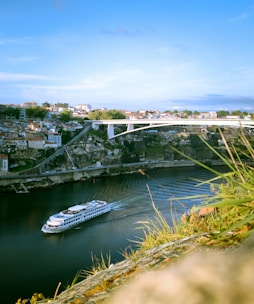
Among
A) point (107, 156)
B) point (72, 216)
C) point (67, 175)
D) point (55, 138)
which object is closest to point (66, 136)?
point (55, 138)

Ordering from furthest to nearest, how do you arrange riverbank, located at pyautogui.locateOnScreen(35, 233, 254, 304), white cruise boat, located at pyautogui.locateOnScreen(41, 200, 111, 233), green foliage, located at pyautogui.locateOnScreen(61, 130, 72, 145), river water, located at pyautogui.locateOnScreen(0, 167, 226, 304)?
green foliage, located at pyautogui.locateOnScreen(61, 130, 72, 145), white cruise boat, located at pyautogui.locateOnScreen(41, 200, 111, 233), river water, located at pyautogui.locateOnScreen(0, 167, 226, 304), riverbank, located at pyautogui.locateOnScreen(35, 233, 254, 304)

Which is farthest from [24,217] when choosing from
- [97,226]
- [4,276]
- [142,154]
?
[142,154]

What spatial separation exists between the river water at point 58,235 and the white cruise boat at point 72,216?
0.16m

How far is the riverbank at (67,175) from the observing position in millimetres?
12812

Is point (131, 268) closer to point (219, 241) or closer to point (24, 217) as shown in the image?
point (219, 241)

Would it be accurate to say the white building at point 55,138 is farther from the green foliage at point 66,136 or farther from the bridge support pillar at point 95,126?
the bridge support pillar at point 95,126

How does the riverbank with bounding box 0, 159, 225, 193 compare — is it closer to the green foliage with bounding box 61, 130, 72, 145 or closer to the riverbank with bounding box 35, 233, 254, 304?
the green foliage with bounding box 61, 130, 72, 145

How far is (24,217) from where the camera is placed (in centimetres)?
836

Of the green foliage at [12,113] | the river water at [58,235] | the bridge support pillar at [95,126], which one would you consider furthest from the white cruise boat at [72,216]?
the green foliage at [12,113]

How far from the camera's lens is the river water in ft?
16.5

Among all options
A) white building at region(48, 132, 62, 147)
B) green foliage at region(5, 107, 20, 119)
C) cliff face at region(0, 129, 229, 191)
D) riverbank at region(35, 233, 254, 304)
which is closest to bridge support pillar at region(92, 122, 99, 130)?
cliff face at region(0, 129, 229, 191)

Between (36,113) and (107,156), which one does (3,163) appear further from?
(36,113)

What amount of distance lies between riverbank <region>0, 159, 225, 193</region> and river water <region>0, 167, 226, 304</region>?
0.85 m

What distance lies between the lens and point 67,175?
14789mm
